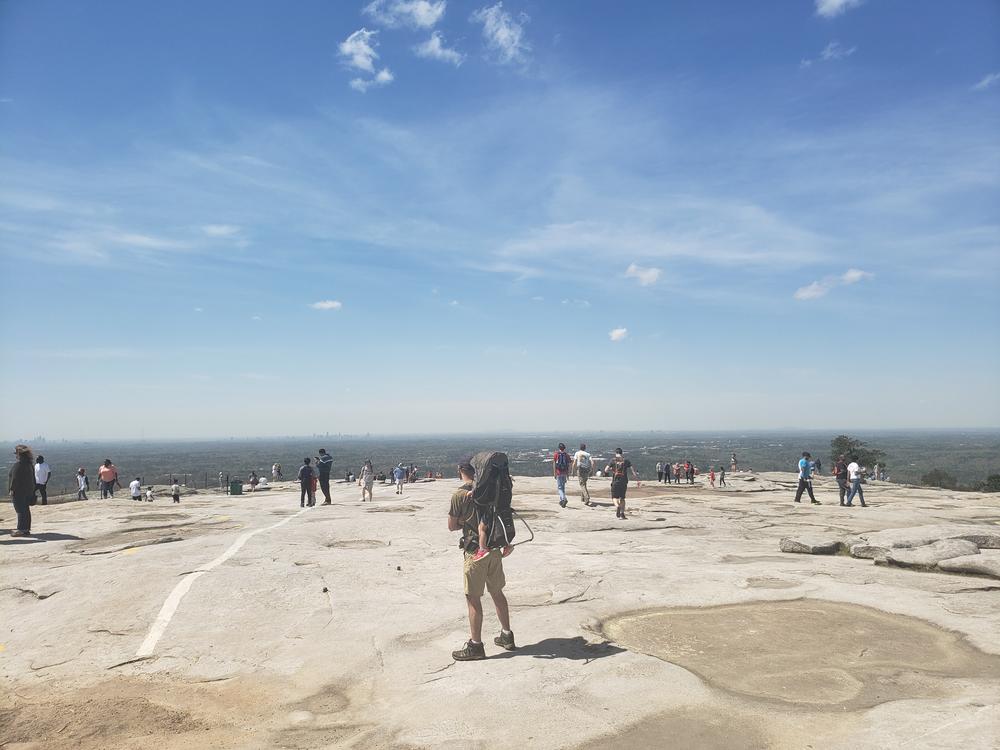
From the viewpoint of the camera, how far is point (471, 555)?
598 centimetres

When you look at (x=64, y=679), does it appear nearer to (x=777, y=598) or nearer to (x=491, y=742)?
(x=491, y=742)

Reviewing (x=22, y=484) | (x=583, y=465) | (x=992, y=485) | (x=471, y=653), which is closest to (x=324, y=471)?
(x=22, y=484)

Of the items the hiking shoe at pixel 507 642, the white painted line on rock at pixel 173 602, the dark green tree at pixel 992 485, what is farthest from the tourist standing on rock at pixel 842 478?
the dark green tree at pixel 992 485

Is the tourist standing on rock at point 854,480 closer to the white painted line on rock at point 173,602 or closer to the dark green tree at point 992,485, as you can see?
the white painted line on rock at point 173,602

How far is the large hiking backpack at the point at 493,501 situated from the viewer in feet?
19.4

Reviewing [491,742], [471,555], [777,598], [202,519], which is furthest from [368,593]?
[202,519]

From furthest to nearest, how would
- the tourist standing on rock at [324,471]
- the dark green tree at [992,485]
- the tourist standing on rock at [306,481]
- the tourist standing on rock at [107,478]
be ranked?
the dark green tree at [992,485] < the tourist standing on rock at [107,478] < the tourist standing on rock at [324,471] < the tourist standing on rock at [306,481]

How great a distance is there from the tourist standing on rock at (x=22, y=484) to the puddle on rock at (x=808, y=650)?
41.5ft

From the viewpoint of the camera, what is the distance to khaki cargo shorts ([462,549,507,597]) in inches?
232

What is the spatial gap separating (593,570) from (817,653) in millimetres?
4045

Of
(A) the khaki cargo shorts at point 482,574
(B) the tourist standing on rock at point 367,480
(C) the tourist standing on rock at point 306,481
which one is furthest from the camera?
(B) the tourist standing on rock at point 367,480

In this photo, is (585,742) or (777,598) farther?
(777,598)

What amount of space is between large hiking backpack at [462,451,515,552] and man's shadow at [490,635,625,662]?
106cm

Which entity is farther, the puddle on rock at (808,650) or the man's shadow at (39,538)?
the man's shadow at (39,538)
